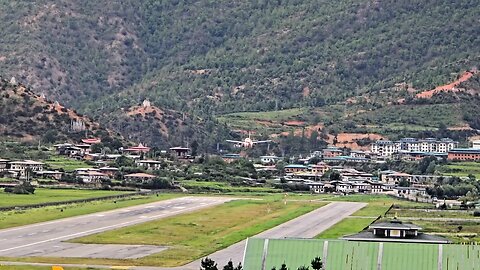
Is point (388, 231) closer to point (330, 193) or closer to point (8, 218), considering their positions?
point (8, 218)

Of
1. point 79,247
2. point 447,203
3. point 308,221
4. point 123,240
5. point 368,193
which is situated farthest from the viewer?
point 368,193

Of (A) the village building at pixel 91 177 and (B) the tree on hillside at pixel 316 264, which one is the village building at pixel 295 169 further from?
(B) the tree on hillside at pixel 316 264

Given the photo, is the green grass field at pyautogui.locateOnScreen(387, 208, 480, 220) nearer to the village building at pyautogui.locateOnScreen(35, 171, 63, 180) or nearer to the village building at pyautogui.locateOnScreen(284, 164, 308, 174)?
the village building at pyautogui.locateOnScreen(35, 171, 63, 180)

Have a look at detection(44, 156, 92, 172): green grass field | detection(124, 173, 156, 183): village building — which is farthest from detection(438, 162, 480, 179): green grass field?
detection(44, 156, 92, 172): green grass field

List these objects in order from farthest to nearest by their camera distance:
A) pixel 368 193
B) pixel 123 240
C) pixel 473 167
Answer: pixel 473 167 → pixel 368 193 → pixel 123 240

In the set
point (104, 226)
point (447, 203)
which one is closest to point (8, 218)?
point (104, 226)

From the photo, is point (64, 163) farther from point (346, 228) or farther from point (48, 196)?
point (346, 228)
